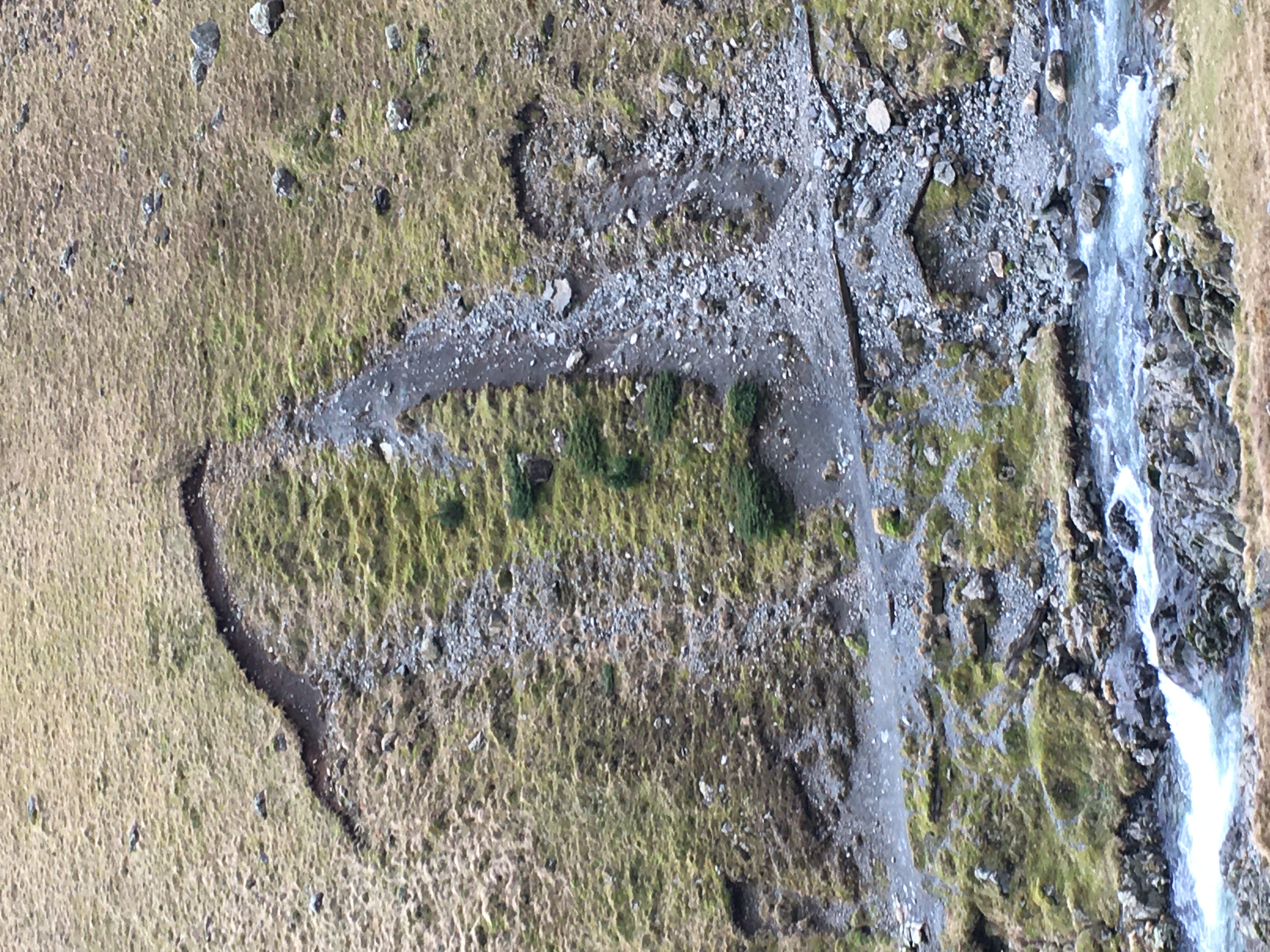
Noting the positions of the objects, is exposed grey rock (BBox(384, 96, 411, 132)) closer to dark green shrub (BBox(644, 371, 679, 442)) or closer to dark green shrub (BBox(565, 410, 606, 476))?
dark green shrub (BBox(565, 410, 606, 476))

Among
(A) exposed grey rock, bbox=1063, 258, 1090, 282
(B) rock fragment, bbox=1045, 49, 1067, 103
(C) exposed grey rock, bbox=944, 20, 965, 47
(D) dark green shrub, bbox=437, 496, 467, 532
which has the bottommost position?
(D) dark green shrub, bbox=437, 496, 467, 532

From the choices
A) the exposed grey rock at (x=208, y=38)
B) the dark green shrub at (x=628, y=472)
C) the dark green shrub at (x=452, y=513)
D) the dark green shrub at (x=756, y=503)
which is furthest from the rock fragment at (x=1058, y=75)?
the exposed grey rock at (x=208, y=38)

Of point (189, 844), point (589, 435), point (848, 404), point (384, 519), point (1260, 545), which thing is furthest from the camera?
point (189, 844)

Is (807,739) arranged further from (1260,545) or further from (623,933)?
(1260,545)

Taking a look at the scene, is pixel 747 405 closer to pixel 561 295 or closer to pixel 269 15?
pixel 561 295

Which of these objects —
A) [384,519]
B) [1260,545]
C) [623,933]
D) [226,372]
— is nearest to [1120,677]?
[1260,545]

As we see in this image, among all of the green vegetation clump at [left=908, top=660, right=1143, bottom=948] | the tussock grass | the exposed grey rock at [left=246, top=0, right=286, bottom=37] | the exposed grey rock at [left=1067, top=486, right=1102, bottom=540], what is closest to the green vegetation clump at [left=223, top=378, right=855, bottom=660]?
the tussock grass
